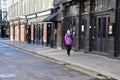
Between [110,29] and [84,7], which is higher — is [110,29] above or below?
below

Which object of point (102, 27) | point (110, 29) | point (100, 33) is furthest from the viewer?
point (100, 33)

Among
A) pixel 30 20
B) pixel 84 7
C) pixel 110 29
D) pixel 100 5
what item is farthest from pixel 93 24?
pixel 30 20

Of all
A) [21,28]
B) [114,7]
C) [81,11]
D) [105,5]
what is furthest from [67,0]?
[21,28]

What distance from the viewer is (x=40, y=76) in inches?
532

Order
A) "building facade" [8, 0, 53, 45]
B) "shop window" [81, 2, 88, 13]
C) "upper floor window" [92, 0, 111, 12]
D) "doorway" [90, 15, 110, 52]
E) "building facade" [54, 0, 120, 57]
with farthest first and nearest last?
1. "building facade" [8, 0, 53, 45]
2. "shop window" [81, 2, 88, 13]
3. "doorway" [90, 15, 110, 52]
4. "upper floor window" [92, 0, 111, 12]
5. "building facade" [54, 0, 120, 57]

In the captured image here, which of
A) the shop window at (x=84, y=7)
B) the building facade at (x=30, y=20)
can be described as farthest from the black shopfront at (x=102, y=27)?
the building facade at (x=30, y=20)

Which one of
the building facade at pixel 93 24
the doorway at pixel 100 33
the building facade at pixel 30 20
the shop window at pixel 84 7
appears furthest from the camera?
the building facade at pixel 30 20

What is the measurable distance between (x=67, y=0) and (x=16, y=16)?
28178mm

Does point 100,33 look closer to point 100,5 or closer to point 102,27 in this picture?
point 102,27

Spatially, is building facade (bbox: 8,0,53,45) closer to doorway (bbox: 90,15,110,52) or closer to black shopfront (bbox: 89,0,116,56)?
black shopfront (bbox: 89,0,116,56)

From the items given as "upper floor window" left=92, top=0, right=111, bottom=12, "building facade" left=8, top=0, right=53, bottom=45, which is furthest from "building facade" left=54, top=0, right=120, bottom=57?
"building facade" left=8, top=0, right=53, bottom=45

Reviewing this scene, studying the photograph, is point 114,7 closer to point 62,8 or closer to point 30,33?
point 62,8

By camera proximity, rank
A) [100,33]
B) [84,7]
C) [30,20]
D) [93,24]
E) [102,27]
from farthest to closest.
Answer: [30,20] → [84,7] → [93,24] → [100,33] → [102,27]

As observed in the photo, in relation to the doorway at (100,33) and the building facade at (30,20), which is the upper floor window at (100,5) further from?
the building facade at (30,20)
